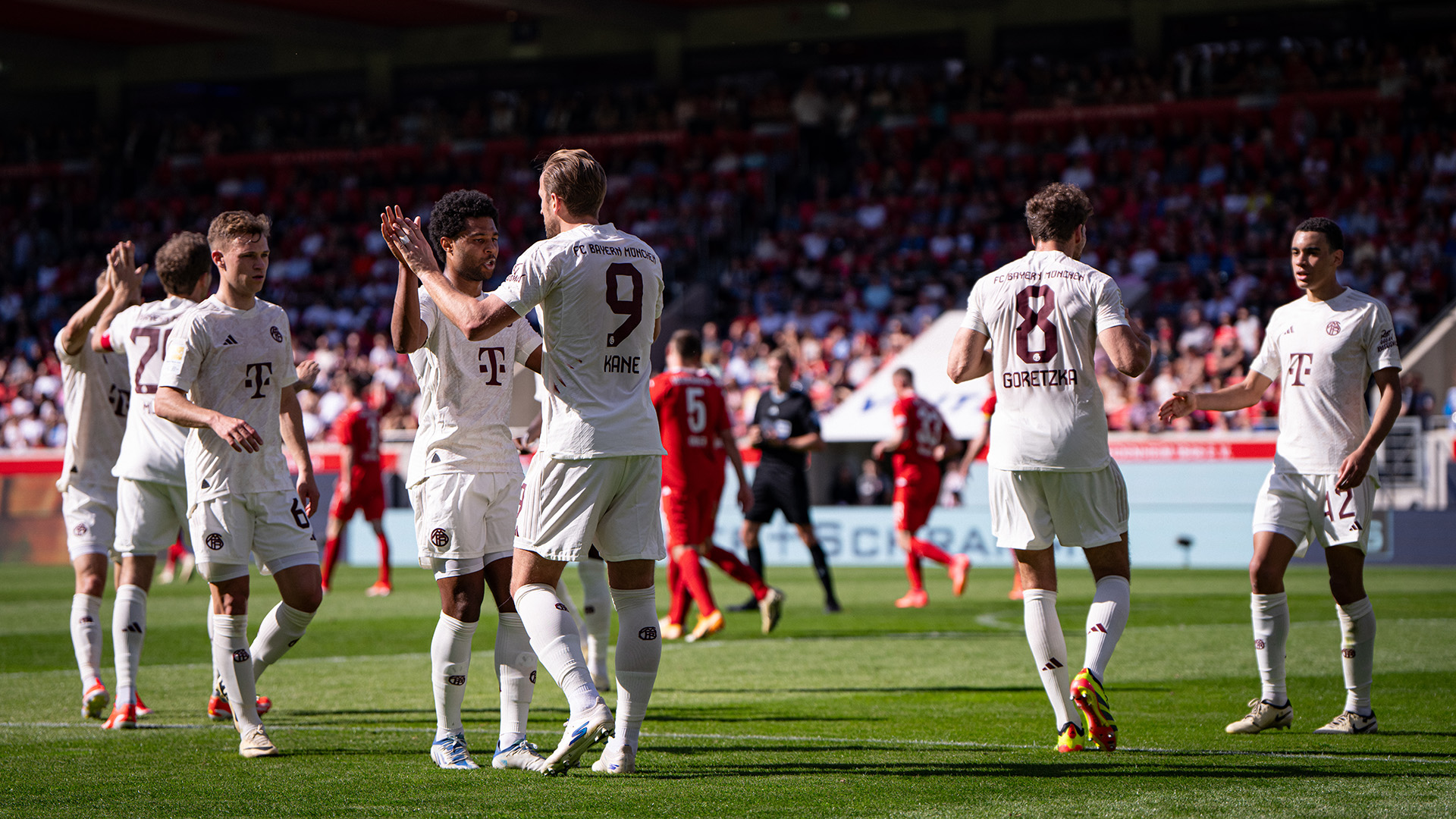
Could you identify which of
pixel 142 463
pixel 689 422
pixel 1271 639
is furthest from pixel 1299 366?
pixel 142 463

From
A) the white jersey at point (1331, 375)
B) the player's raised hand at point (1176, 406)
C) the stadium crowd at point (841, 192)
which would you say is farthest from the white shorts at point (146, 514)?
the stadium crowd at point (841, 192)

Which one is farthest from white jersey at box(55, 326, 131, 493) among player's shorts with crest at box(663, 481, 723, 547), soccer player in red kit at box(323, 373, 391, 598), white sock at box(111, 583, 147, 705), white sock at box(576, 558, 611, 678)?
soccer player in red kit at box(323, 373, 391, 598)

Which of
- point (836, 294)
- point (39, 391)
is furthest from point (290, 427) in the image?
point (39, 391)

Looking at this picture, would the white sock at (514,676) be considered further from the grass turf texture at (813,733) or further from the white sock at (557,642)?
the white sock at (557,642)

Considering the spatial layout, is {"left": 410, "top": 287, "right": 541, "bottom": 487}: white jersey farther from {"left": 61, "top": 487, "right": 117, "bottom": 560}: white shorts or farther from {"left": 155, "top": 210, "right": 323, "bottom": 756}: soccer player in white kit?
{"left": 61, "top": 487, "right": 117, "bottom": 560}: white shorts

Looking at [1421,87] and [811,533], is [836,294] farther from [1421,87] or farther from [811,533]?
[811,533]

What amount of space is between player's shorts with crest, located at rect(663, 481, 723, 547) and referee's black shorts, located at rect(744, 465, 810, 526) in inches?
92.7

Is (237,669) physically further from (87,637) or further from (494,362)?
(87,637)

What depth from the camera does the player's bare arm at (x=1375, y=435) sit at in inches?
259

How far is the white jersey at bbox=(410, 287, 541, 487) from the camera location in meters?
5.84

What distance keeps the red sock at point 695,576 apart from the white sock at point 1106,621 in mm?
4764

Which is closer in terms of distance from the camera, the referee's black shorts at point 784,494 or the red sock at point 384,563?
the referee's black shorts at point 784,494

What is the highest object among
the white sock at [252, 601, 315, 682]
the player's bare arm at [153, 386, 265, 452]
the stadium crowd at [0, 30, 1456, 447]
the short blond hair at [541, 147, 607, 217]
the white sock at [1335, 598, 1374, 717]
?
the stadium crowd at [0, 30, 1456, 447]

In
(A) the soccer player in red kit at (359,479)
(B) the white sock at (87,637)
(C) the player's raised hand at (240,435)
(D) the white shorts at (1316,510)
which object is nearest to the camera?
(C) the player's raised hand at (240,435)
